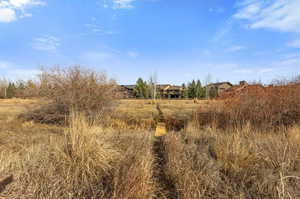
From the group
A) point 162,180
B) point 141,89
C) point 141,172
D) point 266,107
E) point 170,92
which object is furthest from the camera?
point 170,92

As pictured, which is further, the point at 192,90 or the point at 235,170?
the point at 192,90

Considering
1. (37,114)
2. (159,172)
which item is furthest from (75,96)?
(159,172)

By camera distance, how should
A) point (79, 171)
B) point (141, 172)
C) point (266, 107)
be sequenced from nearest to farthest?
point (141, 172)
point (79, 171)
point (266, 107)

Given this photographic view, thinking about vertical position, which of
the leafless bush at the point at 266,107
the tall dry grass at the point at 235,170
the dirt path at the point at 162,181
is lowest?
the dirt path at the point at 162,181

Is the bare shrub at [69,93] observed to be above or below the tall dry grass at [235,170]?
above

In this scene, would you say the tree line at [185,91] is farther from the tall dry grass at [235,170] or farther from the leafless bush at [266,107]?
the tall dry grass at [235,170]

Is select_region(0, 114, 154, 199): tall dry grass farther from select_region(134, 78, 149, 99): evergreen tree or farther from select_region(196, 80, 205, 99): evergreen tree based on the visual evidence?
select_region(196, 80, 205, 99): evergreen tree

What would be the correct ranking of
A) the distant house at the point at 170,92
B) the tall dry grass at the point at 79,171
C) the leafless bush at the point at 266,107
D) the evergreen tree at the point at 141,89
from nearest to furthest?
the tall dry grass at the point at 79,171 → the leafless bush at the point at 266,107 → the evergreen tree at the point at 141,89 → the distant house at the point at 170,92

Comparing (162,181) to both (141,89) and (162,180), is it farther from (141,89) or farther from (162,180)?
(141,89)

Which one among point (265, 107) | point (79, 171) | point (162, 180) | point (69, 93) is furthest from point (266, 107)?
point (69, 93)

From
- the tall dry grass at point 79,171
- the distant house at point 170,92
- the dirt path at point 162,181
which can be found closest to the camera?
the tall dry grass at point 79,171

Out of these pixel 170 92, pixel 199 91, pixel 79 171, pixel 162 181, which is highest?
pixel 199 91

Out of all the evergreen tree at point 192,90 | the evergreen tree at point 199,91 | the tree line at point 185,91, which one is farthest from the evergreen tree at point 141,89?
the evergreen tree at point 199,91

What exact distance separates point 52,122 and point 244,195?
877cm
